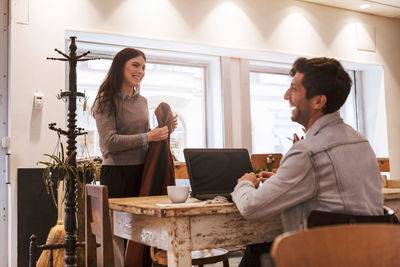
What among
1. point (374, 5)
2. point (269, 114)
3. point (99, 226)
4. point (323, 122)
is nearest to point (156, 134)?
point (99, 226)

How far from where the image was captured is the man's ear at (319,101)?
1517 mm

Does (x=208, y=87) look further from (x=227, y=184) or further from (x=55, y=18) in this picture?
(x=227, y=184)

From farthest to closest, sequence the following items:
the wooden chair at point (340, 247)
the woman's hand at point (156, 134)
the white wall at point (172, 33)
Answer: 1. the white wall at point (172, 33)
2. the woman's hand at point (156, 134)
3. the wooden chair at point (340, 247)

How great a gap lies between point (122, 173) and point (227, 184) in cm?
73

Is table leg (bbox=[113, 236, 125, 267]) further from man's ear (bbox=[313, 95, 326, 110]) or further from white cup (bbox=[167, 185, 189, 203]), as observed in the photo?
man's ear (bbox=[313, 95, 326, 110])

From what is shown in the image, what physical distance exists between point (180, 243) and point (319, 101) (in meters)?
0.65

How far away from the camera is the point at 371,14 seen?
556 cm

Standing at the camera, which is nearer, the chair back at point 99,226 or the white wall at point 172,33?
the chair back at point 99,226

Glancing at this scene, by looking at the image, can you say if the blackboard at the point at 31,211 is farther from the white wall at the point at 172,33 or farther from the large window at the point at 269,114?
the large window at the point at 269,114

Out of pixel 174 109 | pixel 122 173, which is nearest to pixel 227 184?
pixel 122 173

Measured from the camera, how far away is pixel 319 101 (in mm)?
1523

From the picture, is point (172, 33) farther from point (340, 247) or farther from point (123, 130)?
point (340, 247)

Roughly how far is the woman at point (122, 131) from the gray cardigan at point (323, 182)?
1.04 metres

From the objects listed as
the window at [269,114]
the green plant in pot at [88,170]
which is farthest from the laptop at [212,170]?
the window at [269,114]
